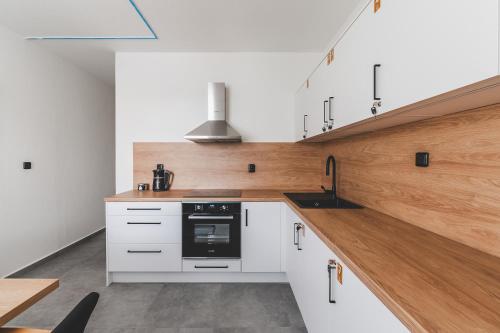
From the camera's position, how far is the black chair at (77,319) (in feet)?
1.89

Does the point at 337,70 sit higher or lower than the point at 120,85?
lower

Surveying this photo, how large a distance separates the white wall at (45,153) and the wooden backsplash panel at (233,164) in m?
1.19

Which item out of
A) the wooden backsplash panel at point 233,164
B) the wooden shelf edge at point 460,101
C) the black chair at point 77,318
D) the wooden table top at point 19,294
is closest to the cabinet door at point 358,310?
the wooden shelf edge at point 460,101

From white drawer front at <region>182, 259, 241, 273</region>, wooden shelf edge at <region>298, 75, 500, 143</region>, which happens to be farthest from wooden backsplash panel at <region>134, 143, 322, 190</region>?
wooden shelf edge at <region>298, 75, 500, 143</region>

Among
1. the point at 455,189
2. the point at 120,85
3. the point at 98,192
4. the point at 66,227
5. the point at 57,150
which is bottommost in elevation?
the point at 66,227

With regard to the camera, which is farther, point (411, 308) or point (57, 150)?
point (57, 150)

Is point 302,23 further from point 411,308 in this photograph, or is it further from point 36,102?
point 36,102

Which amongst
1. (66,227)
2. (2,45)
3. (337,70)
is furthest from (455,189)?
(66,227)

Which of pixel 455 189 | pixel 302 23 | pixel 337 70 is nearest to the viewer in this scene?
pixel 455 189

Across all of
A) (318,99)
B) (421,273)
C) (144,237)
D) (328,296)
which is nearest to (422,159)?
(421,273)

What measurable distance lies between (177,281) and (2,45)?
10.1ft

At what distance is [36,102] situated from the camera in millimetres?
3170

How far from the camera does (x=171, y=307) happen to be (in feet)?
7.55

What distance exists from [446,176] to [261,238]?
5.80ft
